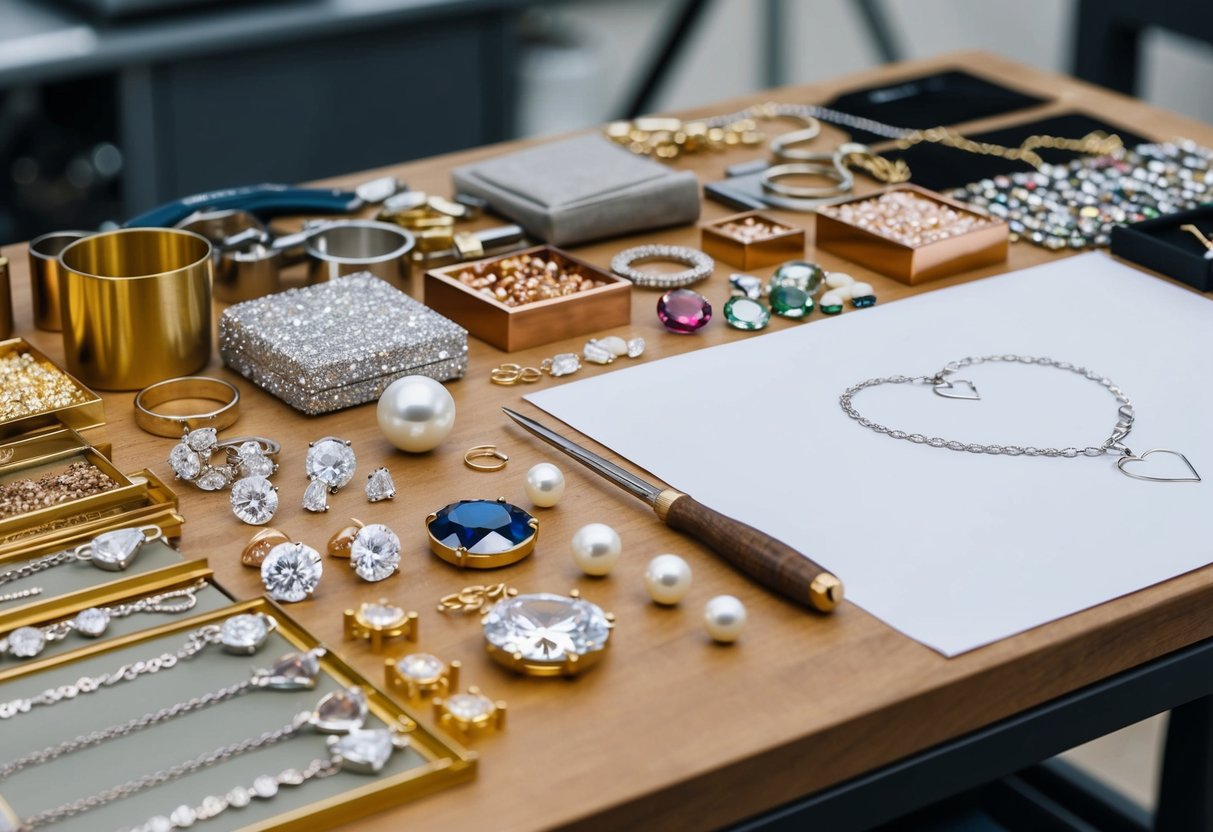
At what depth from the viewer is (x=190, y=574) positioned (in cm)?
86

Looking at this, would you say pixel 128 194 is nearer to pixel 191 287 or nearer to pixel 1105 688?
pixel 191 287

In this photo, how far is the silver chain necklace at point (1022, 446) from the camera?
1.00 m

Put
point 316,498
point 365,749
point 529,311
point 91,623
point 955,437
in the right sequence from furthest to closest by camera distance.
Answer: point 529,311 < point 955,437 < point 316,498 < point 91,623 < point 365,749

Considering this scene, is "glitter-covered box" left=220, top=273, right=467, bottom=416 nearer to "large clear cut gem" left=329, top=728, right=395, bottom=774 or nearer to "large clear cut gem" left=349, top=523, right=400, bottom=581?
"large clear cut gem" left=349, top=523, right=400, bottom=581

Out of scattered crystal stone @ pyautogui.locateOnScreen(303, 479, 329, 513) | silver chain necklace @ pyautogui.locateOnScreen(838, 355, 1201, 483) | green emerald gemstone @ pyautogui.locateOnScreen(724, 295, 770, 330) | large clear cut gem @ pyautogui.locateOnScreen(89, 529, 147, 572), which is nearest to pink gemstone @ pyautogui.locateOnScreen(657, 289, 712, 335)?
green emerald gemstone @ pyautogui.locateOnScreen(724, 295, 770, 330)

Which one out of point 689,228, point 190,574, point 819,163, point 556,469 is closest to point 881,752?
point 556,469

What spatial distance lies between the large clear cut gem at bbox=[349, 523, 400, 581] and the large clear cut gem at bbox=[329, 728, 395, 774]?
5.8 inches

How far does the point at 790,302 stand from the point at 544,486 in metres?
0.36

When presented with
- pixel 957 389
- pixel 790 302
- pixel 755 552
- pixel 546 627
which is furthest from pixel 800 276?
pixel 546 627

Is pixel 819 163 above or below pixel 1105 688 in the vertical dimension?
above

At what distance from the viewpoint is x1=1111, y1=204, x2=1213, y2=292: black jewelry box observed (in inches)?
50.7

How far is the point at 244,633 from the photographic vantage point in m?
0.80

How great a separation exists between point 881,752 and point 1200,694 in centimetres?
26

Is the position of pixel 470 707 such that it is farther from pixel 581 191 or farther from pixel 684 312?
pixel 581 191
